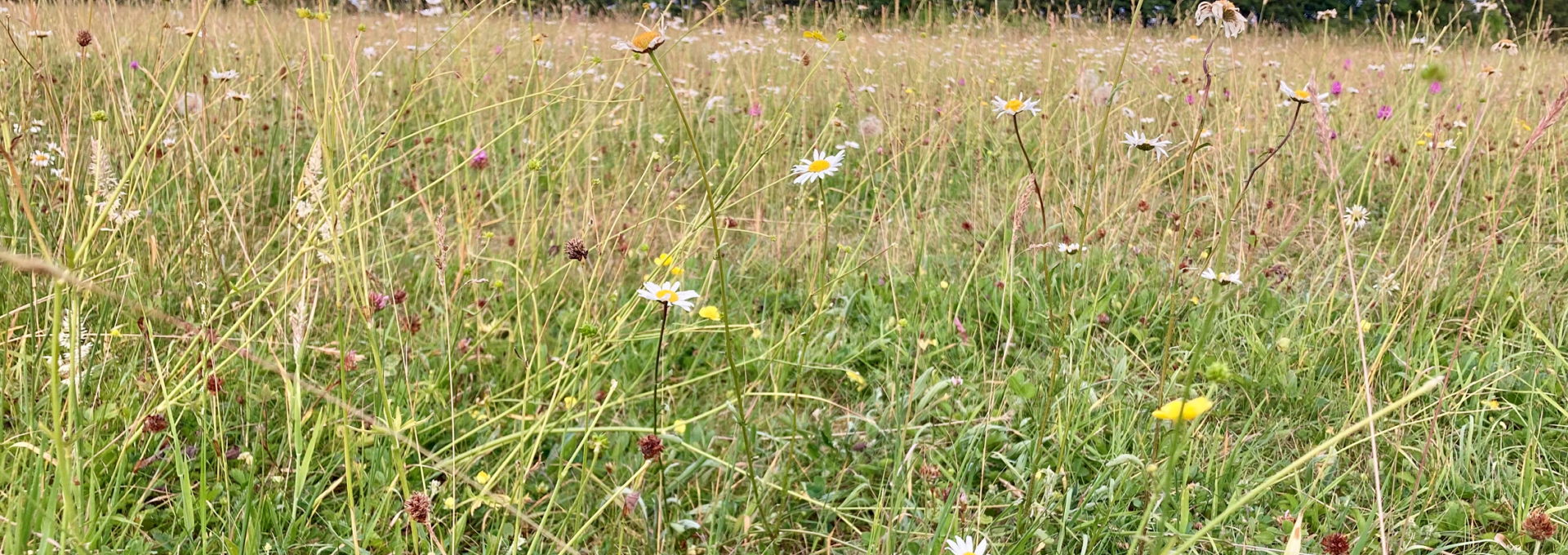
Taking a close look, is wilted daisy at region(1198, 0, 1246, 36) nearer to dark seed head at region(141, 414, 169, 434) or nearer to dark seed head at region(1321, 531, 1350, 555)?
dark seed head at region(1321, 531, 1350, 555)

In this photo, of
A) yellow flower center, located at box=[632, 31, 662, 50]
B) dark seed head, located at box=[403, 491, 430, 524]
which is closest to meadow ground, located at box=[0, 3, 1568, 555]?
dark seed head, located at box=[403, 491, 430, 524]

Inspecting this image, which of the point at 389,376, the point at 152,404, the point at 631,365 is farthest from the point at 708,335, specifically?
the point at 152,404

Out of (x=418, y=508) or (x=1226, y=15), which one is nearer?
(x=418, y=508)

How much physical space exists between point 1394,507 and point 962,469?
0.60 metres

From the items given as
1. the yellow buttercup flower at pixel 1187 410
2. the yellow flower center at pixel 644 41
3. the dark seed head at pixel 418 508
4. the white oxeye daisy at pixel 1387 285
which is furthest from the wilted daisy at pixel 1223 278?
the dark seed head at pixel 418 508

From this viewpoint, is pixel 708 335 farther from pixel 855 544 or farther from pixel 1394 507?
pixel 1394 507

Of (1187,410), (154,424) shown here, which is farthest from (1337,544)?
(154,424)

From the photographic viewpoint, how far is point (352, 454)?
1.23 metres

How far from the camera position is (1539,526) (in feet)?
3.52

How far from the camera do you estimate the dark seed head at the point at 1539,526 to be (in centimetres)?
107

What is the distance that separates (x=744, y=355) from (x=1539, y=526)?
1.08 meters

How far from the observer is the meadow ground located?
3.53 ft

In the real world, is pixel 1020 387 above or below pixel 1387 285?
below

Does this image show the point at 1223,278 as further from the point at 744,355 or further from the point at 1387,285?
the point at 1387,285
